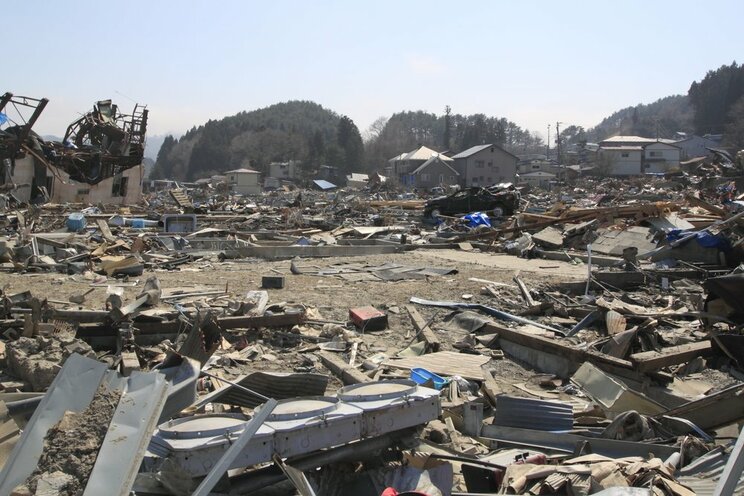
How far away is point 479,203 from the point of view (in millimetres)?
28172

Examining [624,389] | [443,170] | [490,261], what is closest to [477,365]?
[624,389]

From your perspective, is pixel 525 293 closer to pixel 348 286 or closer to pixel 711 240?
pixel 348 286

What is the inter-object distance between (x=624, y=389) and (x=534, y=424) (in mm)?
1177

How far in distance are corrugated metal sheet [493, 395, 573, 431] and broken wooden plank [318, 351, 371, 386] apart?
1.44 metres

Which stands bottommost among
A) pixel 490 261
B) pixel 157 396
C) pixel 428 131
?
pixel 490 261

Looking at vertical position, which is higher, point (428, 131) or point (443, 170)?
point (428, 131)

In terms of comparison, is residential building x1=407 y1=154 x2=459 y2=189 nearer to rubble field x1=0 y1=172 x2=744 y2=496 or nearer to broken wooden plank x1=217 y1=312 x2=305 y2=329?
rubble field x1=0 y1=172 x2=744 y2=496

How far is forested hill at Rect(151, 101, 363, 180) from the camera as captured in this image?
98.2 meters

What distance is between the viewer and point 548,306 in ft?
32.4

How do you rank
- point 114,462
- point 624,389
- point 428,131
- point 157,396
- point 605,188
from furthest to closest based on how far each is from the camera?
point 428,131, point 605,188, point 624,389, point 157,396, point 114,462

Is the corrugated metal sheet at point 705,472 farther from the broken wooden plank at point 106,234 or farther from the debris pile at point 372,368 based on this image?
the broken wooden plank at point 106,234

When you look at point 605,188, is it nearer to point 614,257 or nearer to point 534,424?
point 614,257

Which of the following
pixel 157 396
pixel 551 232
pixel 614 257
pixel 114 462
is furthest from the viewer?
pixel 551 232

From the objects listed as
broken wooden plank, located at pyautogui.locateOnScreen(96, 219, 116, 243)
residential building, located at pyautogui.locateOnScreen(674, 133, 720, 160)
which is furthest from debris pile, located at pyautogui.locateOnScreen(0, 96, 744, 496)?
residential building, located at pyautogui.locateOnScreen(674, 133, 720, 160)
